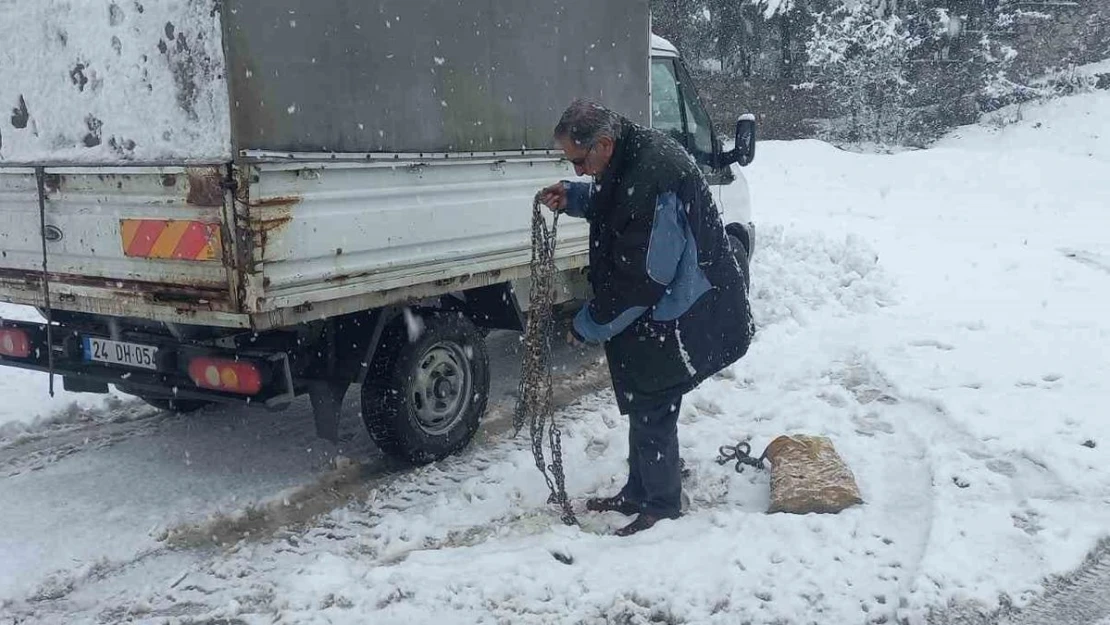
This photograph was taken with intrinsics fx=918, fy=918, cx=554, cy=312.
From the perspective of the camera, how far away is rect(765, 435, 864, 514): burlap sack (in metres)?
4.16

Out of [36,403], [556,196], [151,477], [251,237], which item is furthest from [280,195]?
[36,403]

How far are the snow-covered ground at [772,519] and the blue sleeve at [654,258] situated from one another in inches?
39.2

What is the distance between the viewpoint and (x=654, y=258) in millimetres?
3697

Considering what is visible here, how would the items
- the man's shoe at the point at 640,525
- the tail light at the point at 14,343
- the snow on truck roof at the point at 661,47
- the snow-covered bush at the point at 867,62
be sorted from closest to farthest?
the man's shoe at the point at 640,525
the tail light at the point at 14,343
the snow on truck roof at the point at 661,47
the snow-covered bush at the point at 867,62

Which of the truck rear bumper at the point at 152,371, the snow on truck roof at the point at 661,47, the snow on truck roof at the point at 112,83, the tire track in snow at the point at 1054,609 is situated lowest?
the tire track in snow at the point at 1054,609

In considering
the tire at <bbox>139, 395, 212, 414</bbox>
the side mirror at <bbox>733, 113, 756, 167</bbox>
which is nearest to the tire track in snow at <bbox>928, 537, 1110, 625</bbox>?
the side mirror at <bbox>733, 113, 756, 167</bbox>

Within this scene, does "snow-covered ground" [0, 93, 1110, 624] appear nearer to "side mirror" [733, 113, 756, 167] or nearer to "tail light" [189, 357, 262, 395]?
"tail light" [189, 357, 262, 395]

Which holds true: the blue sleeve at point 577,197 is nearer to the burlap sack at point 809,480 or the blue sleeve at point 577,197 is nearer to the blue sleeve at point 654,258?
the blue sleeve at point 654,258

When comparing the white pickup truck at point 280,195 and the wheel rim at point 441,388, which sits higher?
the white pickup truck at point 280,195

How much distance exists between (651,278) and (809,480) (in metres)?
1.33

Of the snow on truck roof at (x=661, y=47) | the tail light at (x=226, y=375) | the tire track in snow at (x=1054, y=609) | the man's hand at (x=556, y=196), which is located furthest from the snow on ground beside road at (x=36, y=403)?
the tire track in snow at (x=1054, y=609)

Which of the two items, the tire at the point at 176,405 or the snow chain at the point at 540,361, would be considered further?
the tire at the point at 176,405

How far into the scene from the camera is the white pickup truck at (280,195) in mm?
3775

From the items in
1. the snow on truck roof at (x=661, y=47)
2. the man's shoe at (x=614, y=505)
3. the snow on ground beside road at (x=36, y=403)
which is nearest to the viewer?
the man's shoe at (x=614, y=505)
